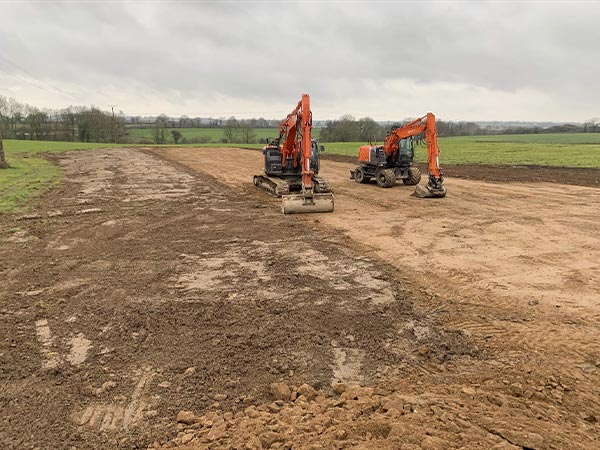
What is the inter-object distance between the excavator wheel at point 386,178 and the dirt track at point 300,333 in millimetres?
7780

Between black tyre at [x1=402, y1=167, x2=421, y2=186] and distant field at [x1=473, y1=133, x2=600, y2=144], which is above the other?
distant field at [x1=473, y1=133, x2=600, y2=144]

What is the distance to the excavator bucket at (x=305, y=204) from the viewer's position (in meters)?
14.1

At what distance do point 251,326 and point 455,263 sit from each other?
4780 mm

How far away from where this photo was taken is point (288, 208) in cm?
1410

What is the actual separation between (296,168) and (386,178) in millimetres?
4224

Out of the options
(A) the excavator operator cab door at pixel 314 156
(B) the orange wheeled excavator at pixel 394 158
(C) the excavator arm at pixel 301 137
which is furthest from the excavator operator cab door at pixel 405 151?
(C) the excavator arm at pixel 301 137

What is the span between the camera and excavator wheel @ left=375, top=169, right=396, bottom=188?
65.3ft

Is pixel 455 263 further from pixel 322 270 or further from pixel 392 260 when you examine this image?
pixel 322 270

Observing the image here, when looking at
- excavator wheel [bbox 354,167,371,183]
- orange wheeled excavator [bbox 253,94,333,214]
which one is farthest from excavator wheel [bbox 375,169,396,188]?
orange wheeled excavator [bbox 253,94,333,214]

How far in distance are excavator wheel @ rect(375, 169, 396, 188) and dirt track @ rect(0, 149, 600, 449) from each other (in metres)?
7.78

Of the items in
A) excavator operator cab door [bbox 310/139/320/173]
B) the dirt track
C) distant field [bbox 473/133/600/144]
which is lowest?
the dirt track

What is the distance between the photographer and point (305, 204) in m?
14.2

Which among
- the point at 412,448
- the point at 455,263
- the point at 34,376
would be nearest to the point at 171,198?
the point at 455,263

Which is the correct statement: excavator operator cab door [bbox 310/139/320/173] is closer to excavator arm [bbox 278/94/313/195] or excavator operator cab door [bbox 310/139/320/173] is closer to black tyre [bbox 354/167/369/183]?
excavator arm [bbox 278/94/313/195]
